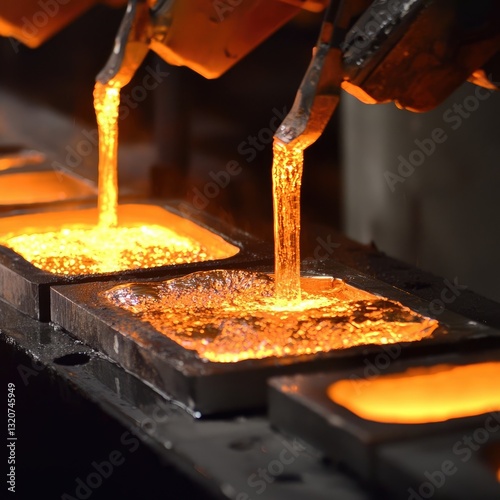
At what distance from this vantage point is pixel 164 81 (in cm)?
319

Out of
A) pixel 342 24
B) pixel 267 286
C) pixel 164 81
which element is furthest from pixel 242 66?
pixel 342 24

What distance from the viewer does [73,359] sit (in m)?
1.86

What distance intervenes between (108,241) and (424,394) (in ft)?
3.33

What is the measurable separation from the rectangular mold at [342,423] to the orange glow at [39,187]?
4.60 ft

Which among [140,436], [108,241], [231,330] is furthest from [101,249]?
[140,436]

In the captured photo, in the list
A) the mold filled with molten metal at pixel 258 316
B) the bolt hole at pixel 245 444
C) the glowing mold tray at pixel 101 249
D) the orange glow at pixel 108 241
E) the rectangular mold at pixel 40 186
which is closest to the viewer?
the bolt hole at pixel 245 444

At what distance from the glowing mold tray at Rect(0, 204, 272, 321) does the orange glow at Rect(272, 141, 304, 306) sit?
0.23m

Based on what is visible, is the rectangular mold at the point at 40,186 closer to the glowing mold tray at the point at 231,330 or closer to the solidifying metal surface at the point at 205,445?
the glowing mold tray at the point at 231,330

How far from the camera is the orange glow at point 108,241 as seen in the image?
226 centimetres

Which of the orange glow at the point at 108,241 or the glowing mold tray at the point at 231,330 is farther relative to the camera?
the orange glow at the point at 108,241

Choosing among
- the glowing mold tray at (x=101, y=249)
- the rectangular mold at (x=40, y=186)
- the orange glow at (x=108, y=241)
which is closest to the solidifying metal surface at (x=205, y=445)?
the glowing mold tray at (x=101, y=249)

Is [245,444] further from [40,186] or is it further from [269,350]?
[40,186]

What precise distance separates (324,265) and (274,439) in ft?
2.23

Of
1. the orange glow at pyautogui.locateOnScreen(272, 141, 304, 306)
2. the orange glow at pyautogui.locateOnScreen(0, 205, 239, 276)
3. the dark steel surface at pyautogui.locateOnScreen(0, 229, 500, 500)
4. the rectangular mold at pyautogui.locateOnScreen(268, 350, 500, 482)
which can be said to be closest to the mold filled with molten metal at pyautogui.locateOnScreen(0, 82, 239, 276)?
the orange glow at pyautogui.locateOnScreen(0, 205, 239, 276)
